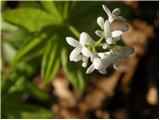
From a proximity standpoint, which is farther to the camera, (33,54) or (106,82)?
(106,82)

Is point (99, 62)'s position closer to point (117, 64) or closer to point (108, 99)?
point (117, 64)

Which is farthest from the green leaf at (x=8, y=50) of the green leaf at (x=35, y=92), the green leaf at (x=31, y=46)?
the green leaf at (x=31, y=46)

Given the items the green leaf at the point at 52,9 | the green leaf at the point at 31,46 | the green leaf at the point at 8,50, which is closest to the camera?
the green leaf at the point at 52,9

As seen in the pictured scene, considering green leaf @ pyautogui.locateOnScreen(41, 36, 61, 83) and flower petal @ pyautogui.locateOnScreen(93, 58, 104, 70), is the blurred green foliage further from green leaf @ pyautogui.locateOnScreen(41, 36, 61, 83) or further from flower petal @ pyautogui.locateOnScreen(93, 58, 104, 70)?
flower petal @ pyautogui.locateOnScreen(93, 58, 104, 70)

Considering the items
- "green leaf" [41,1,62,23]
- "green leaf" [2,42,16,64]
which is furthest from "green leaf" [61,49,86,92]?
"green leaf" [2,42,16,64]

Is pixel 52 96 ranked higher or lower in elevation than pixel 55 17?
lower

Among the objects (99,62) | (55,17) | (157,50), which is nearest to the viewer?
(99,62)

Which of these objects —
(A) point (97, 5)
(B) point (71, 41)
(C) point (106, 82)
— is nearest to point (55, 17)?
(A) point (97, 5)

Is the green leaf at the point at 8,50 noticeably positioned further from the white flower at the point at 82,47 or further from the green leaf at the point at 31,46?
the white flower at the point at 82,47
